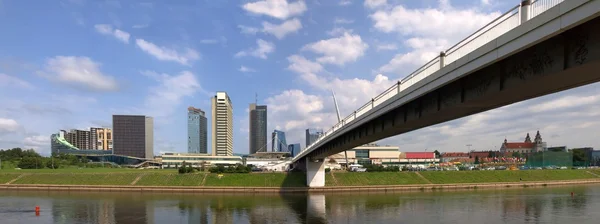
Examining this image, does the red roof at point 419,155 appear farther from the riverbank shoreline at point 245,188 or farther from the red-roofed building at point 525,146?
the riverbank shoreline at point 245,188

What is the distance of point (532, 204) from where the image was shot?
39.9m

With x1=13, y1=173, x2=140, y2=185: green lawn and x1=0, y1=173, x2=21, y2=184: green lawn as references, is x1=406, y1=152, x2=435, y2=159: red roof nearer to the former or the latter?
x1=13, y1=173, x2=140, y2=185: green lawn

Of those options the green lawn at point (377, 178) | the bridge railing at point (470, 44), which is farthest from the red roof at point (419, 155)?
the bridge railing at point (470, 44)

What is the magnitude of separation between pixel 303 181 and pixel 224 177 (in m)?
13.2

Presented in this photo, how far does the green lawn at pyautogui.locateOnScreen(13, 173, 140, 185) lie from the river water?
16.0m

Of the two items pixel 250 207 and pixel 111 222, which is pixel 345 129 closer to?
pixel 250 207

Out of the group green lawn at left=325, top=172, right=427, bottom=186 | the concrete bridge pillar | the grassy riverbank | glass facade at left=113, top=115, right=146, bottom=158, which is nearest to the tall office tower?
glass facade at left=113, top=115, right=146, bottom=158

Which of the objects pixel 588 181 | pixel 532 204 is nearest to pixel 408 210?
pixel 532 204

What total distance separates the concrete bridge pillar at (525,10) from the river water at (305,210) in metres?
23.1

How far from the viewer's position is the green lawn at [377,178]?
204 ft

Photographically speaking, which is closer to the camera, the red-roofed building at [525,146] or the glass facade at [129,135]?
the red-roofed building at [525,146]

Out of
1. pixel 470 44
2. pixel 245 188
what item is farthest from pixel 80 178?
pixel 470 44

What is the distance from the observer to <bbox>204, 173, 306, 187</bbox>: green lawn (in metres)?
60.9

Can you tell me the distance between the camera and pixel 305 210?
3784 centimetres
